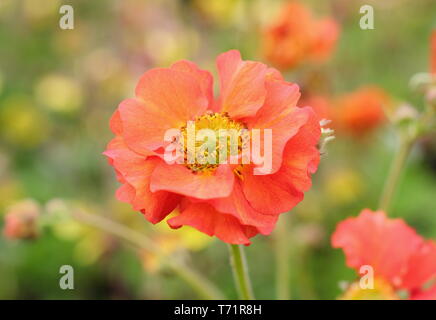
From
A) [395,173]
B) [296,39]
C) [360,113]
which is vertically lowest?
[395,173]

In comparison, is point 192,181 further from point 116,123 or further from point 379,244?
point 379,244

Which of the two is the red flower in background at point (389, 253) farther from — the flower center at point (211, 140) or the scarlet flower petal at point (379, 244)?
the flower center at point (211, 140)

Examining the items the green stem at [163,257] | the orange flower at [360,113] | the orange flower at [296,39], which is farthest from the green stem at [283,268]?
the orange flower at [360,113]

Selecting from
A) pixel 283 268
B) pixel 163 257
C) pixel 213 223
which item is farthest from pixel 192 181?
pixel 283 268

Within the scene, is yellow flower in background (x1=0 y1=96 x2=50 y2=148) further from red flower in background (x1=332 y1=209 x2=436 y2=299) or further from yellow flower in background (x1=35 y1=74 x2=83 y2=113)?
red flower in background (x1=332 y1=209 x2=436 y2=299)

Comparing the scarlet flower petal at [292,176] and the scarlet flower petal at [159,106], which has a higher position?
the scarlet flower petal at [159,106]
